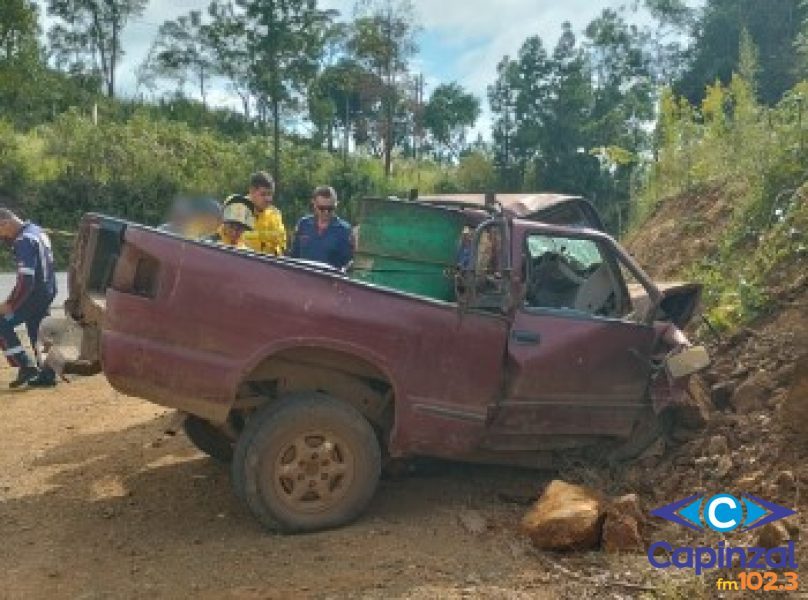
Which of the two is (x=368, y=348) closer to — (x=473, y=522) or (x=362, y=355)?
(x=362, y=355)

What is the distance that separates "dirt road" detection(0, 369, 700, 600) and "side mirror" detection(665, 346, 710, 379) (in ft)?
3.74

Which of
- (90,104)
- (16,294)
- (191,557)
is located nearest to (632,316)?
(191,557)

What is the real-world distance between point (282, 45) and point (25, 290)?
Answer: 20816mm

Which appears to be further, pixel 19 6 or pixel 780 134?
pixel 19 6

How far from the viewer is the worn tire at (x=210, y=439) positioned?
18.5ft

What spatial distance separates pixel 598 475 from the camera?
17.6ft

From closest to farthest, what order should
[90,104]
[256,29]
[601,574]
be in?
[601,574]
[256,29]
[90,104]

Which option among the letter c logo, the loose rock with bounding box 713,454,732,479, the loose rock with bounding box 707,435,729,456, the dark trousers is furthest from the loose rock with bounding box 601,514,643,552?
the dark trousers

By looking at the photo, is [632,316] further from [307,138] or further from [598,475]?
[307,138]

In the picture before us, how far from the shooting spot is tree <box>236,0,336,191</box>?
26.7 meters

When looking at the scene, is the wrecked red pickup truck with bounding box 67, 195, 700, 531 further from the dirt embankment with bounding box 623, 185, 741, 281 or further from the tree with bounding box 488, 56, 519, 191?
the tree with bounding box 488, 56, 519, 191

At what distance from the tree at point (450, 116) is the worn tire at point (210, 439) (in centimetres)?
3219

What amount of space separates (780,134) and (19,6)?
723 inches

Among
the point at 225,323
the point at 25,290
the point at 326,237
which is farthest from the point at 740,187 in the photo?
the point at 25,290
